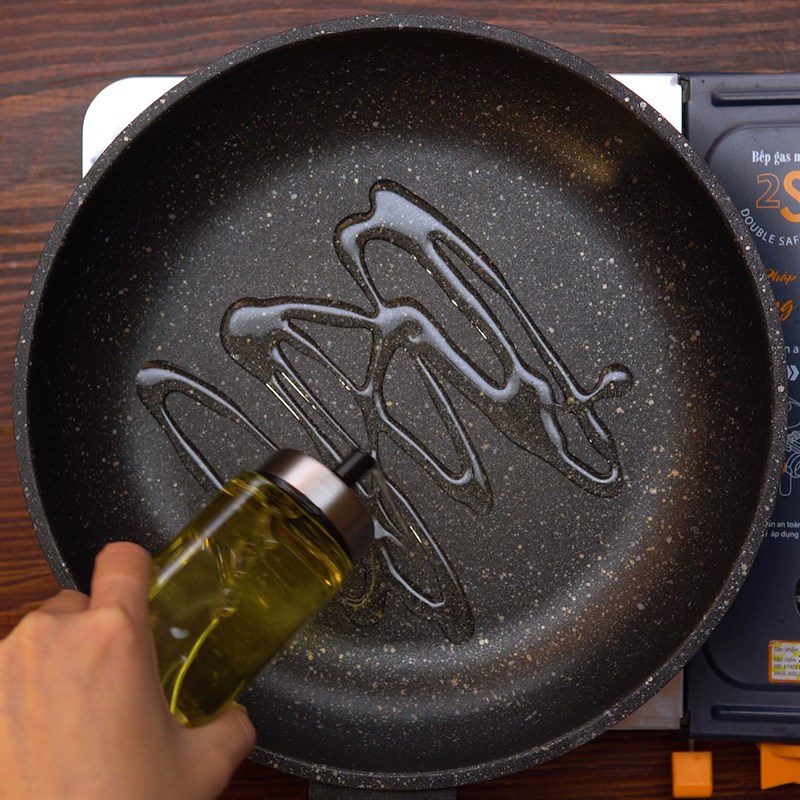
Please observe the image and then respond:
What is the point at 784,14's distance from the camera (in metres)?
0.59

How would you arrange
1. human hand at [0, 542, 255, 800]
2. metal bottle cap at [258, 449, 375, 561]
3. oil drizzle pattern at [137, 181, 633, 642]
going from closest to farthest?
1. human hand at [0, 542, 255, 800]
2. metal bottle cap at [258, 449, 375, 561]
3. oil drizzle pattern at [137, 181, 633, 642]

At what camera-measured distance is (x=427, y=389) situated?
591mm

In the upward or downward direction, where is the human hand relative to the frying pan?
downward

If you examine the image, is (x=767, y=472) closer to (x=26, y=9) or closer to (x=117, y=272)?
(x=117, y=272)

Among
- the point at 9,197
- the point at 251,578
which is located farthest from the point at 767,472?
the point at 9,197

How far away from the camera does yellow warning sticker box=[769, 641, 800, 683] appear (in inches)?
21.4

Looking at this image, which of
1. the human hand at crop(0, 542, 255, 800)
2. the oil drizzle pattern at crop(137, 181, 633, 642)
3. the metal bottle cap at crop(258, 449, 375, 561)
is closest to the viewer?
the human hand at crop(0, 542, 255, 800)

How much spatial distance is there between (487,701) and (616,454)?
22 centimetres

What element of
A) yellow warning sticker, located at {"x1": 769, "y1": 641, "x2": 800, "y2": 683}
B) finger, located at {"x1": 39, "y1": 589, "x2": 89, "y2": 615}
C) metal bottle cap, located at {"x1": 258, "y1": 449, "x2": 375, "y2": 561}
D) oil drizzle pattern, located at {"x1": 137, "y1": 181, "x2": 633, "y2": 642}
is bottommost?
yellow warning sticker, located at {"x1": 769, "y1": 641, "x2": 800, "y2": 683}

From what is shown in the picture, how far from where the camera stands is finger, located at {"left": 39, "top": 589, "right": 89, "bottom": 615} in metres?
0.41

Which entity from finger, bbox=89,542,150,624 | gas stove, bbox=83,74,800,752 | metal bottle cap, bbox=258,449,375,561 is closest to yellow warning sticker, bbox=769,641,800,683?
gas stove, bbox=83,74,800,752

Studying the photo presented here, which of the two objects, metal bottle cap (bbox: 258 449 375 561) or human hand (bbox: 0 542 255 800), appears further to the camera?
metal bottle cap (bbox: 258 449 375 561)

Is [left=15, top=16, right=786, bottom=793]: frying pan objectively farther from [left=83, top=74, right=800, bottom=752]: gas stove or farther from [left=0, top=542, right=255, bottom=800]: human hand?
[left=0, top=542, right=255, bottom=800]: human hand

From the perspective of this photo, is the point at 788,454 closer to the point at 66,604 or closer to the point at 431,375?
the point at 431,375
